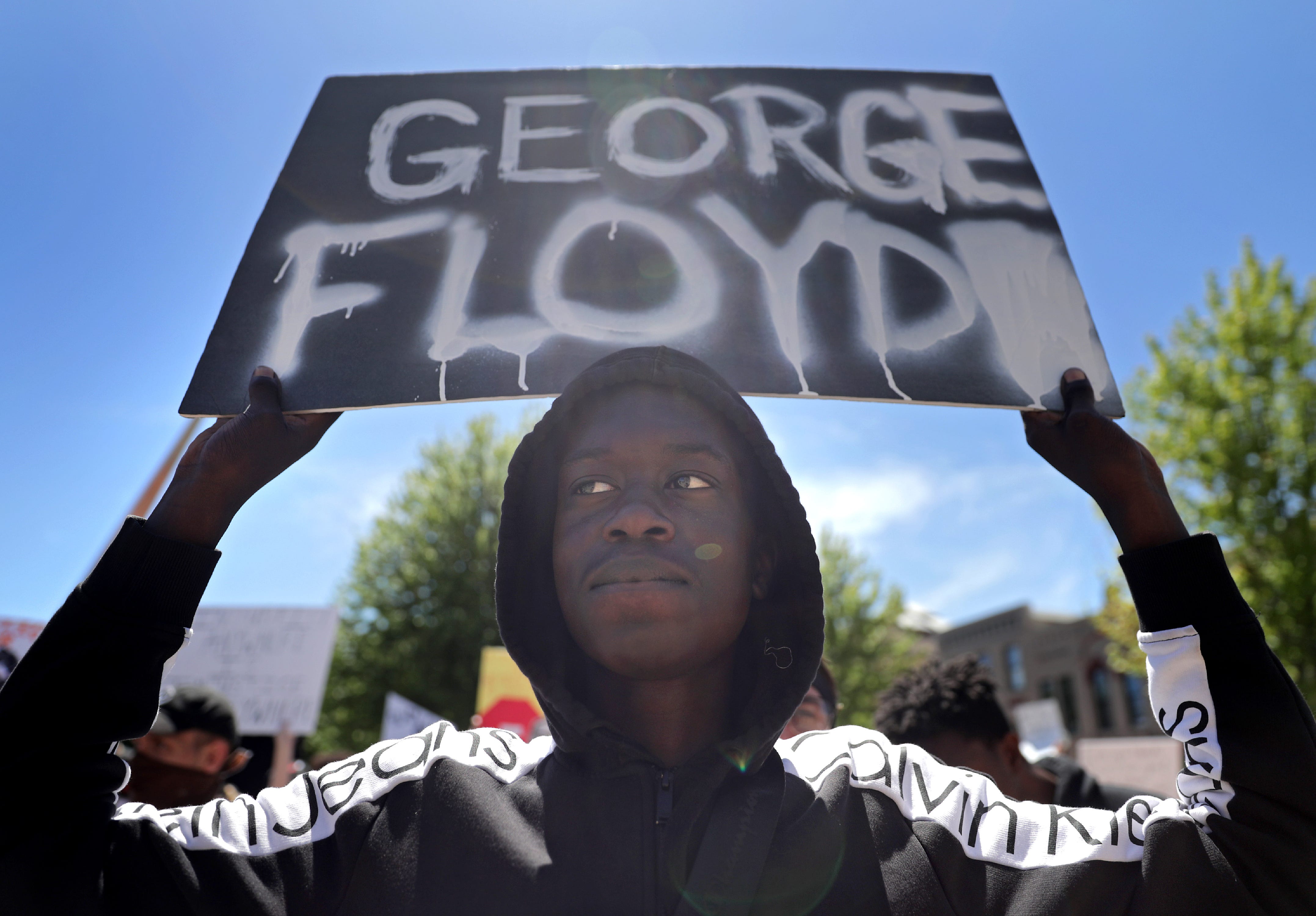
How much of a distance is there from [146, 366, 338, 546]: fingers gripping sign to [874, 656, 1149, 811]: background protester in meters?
2.89

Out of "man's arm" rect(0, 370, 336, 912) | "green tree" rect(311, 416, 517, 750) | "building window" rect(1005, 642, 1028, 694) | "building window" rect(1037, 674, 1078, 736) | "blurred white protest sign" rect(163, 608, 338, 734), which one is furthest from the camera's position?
"building window" rect(1005, 642, 1028, 694)

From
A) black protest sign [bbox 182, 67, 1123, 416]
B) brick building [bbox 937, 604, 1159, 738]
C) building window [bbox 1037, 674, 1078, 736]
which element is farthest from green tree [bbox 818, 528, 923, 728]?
black protest sign [bbox 182, 67, 1123, 416]

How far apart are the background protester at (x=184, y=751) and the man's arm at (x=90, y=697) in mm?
2377

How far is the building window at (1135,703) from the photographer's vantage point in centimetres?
2755

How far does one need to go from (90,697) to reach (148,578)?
0.22 meters

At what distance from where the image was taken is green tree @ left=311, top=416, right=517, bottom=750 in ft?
64.0

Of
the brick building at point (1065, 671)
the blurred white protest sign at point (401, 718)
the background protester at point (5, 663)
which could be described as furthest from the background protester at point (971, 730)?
the brick building at point (1065, 671)

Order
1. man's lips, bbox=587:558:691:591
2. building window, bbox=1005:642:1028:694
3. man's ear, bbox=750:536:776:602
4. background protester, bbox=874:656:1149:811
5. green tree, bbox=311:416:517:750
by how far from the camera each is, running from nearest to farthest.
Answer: man's lips, bbox=587:558:691:591, man's ear, bbox=750:536:776:602, background protester, bbox=874:656:1149:811, green tree, bbox=311:416:517:750, building window, bbox=1005:642:1028:694

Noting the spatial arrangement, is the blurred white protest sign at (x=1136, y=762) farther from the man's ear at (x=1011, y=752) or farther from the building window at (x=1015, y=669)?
the building window at (x=1015, y=669)

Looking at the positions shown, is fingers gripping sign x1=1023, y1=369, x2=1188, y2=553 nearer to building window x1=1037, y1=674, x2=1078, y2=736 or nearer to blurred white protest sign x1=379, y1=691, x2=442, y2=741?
blurred white protest sign x1=379, y1=691, x2=442, y2=741

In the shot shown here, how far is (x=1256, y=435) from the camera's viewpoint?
41.1ft

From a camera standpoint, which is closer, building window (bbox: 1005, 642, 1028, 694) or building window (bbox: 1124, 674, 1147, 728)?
building window (bbox: 1124, 674, 1147, 728)

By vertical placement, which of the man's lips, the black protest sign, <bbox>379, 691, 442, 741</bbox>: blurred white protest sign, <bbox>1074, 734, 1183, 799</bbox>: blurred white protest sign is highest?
<bbox>379, 691, 442, 741</bbox>: blurred white protest sign

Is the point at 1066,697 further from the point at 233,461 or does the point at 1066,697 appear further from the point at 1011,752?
the point at 233,461
